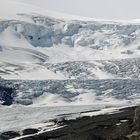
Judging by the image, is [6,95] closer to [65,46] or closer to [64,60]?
[64,60]

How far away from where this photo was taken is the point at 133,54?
488 ft

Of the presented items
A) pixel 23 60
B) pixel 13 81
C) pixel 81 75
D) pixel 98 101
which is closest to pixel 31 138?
pixel 98 101

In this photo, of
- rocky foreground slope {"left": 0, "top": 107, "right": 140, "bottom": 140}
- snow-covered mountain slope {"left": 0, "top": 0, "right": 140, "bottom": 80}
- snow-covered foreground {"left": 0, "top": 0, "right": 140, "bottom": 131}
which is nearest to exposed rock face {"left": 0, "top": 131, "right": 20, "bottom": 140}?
rocky foreground slope {"left": 0, "top": 107, "right": 140, "bottom": 140}

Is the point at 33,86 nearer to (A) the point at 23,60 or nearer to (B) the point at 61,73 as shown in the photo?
(B) the point at 61,73

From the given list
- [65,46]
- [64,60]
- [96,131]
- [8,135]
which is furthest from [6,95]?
[96,131]

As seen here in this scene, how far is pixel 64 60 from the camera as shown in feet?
487

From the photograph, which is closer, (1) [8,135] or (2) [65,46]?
(1) [8,135]

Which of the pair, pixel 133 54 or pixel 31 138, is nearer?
pixel 31 138

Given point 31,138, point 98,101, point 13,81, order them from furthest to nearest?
point 13,81, point 98,101, point 31,138

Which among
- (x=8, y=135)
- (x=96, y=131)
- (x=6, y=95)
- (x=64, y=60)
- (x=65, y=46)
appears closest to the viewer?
(x=96, y=131)

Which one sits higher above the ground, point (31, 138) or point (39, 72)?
point (31, 138)

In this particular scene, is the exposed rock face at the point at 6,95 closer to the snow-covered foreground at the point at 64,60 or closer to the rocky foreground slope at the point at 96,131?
the snow-covered foreground at the point at 64,60

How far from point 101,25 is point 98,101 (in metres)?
47.8

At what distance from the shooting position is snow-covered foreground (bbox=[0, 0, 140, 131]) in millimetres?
103125
